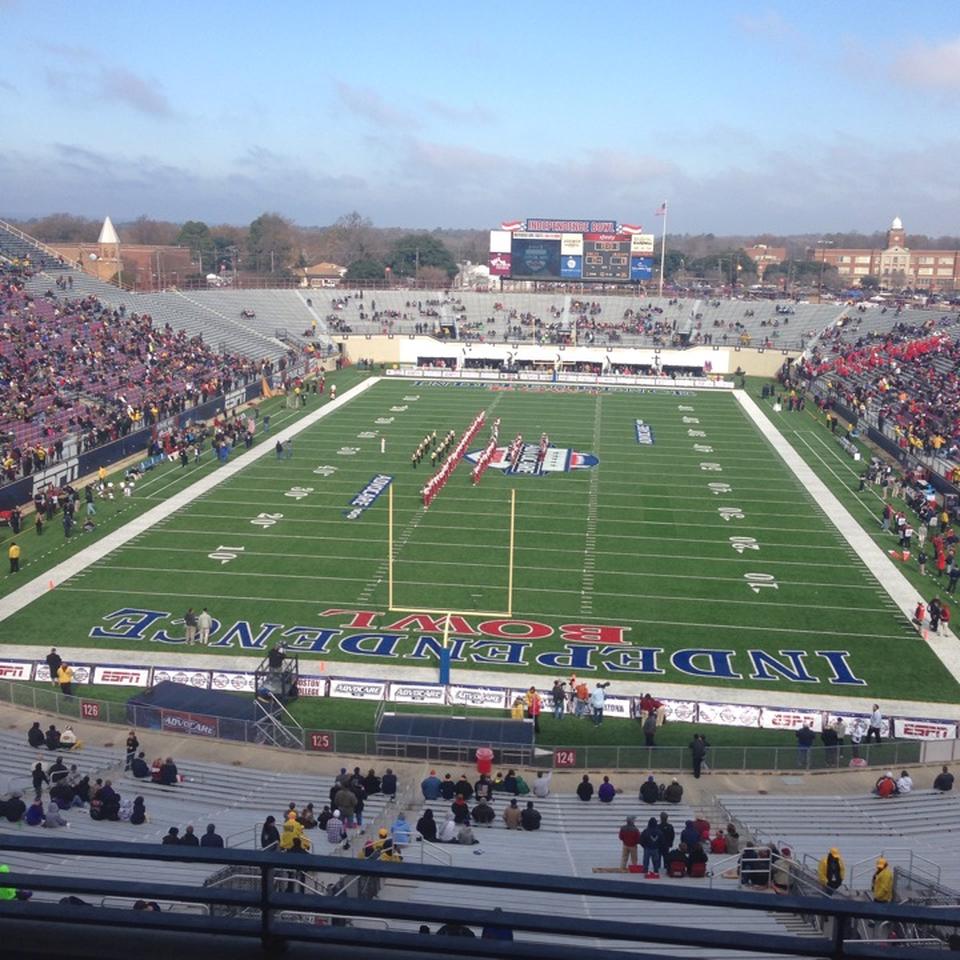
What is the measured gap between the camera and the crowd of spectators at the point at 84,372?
33.6 meters

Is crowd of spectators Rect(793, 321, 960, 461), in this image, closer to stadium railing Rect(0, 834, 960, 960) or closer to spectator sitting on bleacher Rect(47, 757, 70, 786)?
spectator sitting on bleacher Rect(47, 757, 70, 786)

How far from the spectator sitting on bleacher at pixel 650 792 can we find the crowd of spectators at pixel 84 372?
2110 cm

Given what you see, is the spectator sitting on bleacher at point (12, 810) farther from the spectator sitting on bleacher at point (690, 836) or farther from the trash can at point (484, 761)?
the spectator sitting on bleacher at point (690, 836)

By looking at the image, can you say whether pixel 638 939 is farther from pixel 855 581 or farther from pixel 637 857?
Answer: pixel 855 581

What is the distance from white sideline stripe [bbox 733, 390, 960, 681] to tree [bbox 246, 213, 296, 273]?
243 feet

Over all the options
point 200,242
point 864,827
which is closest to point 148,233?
point 200,242

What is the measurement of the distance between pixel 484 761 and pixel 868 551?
15.5 metres

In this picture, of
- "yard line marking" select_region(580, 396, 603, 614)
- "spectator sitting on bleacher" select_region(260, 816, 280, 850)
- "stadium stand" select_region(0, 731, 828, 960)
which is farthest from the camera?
"yard line marking" select_region(580, 396, 603, 614)

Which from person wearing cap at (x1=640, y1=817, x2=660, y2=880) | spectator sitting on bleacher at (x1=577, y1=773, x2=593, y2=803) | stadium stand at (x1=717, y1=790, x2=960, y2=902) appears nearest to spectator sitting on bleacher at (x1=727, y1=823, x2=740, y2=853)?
stadium stand at (x1=717, y1=790, x2=960, y2=902)

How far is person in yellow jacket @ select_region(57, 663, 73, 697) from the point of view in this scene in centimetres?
1750

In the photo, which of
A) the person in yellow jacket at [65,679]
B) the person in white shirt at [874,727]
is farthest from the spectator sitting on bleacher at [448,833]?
the person in yellow jacket at [65,679]

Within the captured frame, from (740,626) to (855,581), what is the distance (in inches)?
174

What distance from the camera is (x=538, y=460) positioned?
36844 mm

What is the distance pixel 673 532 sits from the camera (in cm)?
2847
